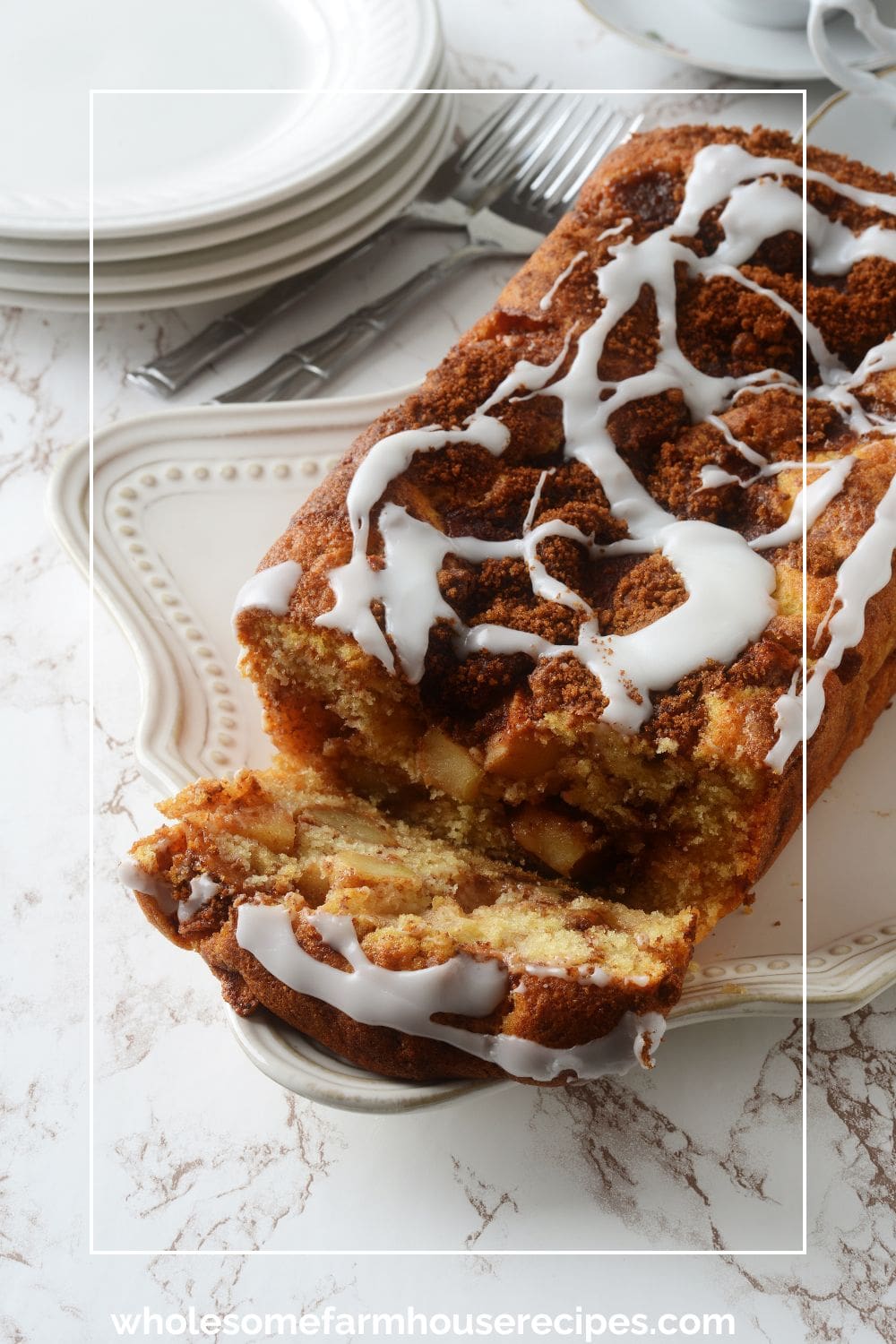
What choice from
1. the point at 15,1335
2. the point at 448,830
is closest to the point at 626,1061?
the point at 448,830

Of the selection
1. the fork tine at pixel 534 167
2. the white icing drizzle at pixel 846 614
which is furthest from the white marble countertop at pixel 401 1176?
the fork tine at pixel 534 167

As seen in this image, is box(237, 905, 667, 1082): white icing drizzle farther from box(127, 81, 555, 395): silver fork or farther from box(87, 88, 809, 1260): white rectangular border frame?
box(127, 81, 555, 395): silver fork

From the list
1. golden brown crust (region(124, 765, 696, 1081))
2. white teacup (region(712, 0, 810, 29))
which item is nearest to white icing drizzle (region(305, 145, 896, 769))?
golden brown crust (region(124, 765, 696, 1081))

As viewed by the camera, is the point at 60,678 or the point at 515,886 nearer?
the point at 515,886

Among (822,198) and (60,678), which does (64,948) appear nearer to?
(60,678)

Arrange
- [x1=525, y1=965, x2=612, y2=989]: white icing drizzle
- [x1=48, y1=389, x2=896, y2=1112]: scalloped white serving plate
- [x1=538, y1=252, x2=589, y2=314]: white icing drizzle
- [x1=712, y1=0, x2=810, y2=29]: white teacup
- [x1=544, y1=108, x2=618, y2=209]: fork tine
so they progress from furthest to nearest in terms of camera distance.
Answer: [x1=712, y1=0, x2=810, y2=29]: white teacup → [x1=544, y1=108, x2=618, y2=209]: fork tine → [x1=538, y1=252, x2=589, y2=314]: white icing drizzle → [x1=48, y1=389, x2=896, y2=1112]: scalloped white serving plate → [x1=525, y1=965, x2=612, y2=989]: white icing drizzle

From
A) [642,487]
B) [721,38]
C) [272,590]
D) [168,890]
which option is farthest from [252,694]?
[721,38]

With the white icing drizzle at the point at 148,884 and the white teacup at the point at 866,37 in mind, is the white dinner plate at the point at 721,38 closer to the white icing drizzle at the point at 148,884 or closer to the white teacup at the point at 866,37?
the white teacup at the point at 866,37

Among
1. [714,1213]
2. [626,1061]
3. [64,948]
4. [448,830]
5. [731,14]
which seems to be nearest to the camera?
[626,1061]
